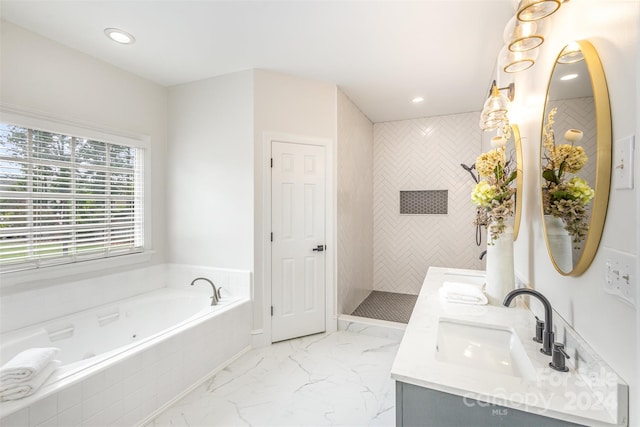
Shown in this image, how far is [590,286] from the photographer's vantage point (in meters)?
1.01

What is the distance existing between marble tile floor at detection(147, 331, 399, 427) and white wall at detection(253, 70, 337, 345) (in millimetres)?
395

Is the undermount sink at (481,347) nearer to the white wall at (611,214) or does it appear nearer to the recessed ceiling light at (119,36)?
the white wall at (611,214)

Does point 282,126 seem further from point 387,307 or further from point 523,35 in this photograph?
point 387,307

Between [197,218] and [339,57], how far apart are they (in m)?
2.11

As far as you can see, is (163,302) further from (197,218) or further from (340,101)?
(340,101)

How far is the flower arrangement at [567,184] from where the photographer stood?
101cm

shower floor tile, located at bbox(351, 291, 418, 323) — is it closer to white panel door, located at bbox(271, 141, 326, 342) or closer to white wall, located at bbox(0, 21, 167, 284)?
white panel door, located at bbox(271, 141, 326, 342)

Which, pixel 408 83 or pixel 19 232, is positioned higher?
pixel 408 83

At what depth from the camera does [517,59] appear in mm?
1187

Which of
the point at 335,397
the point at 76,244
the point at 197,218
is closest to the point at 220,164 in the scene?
the point at 197,218

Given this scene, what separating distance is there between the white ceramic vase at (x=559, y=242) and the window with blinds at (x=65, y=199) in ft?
10.8

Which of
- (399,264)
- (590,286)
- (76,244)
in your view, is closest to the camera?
(590,286)

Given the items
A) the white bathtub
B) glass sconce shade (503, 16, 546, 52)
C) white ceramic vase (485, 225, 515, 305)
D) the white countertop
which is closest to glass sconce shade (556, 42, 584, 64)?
glass sconce shade (503, 16, 546, 52)

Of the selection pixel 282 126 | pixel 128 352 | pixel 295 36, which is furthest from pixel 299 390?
pixel 295 36
